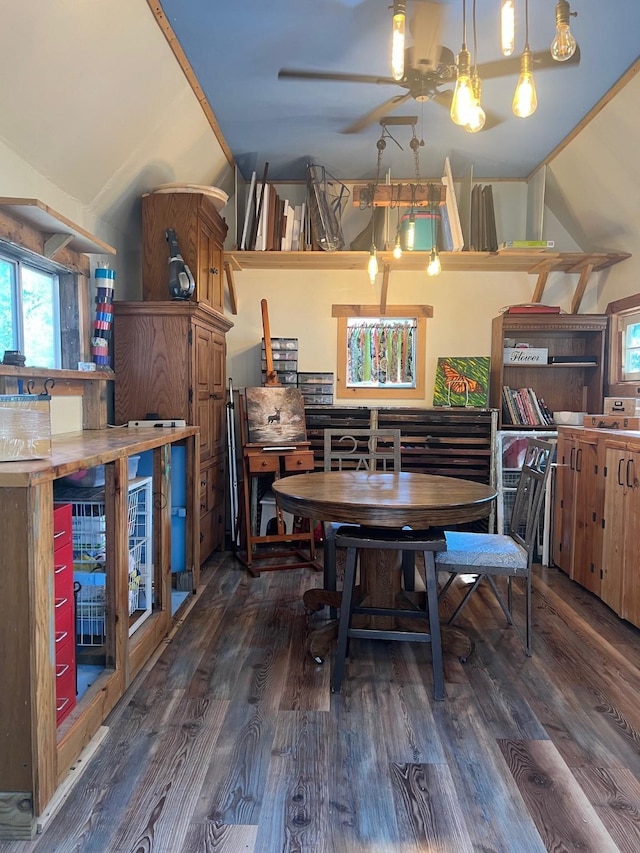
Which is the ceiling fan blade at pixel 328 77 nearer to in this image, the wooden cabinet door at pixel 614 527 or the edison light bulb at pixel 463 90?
the edison light bulb at pixel 463 90

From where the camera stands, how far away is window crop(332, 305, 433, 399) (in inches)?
163

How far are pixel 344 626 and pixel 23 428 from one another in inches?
53.9

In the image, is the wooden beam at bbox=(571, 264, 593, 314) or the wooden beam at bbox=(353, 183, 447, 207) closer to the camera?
the wooden beam at bbox=(353, 183, 447, 207)

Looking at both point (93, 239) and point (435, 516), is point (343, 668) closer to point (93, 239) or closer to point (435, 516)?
point (435, 516)

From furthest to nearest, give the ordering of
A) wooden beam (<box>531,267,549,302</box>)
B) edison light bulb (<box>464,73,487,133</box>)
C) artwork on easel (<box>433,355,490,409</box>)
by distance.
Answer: artwork on easel (<box>433,355,490,409</box>)
wooden beam (<box>531,267,549,302</box>)
edison light bulb (<box>464,73,487,133</box>)

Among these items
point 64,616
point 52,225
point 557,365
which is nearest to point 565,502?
point 557,365

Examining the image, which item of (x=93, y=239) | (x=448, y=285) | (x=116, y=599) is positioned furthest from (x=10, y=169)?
(x=448, y=285)

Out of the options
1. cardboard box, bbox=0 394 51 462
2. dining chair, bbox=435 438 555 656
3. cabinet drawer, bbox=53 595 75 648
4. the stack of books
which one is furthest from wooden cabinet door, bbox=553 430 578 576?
cardboard box, bbox=0 394 51 462

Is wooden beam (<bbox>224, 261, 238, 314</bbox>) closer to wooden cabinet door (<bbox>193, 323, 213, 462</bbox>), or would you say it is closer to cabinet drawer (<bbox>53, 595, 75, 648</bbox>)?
wooden cabinet door (<bbox>193, 323, 213, 462</bbox>)

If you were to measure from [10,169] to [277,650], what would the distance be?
2.37m

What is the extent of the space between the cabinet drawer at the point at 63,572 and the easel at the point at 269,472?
1761 mm

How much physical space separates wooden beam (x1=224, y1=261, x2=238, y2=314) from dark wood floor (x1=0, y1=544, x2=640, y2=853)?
101 inches

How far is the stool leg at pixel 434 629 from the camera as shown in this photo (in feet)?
6.38

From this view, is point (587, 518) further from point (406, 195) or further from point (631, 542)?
point (406, 195)
